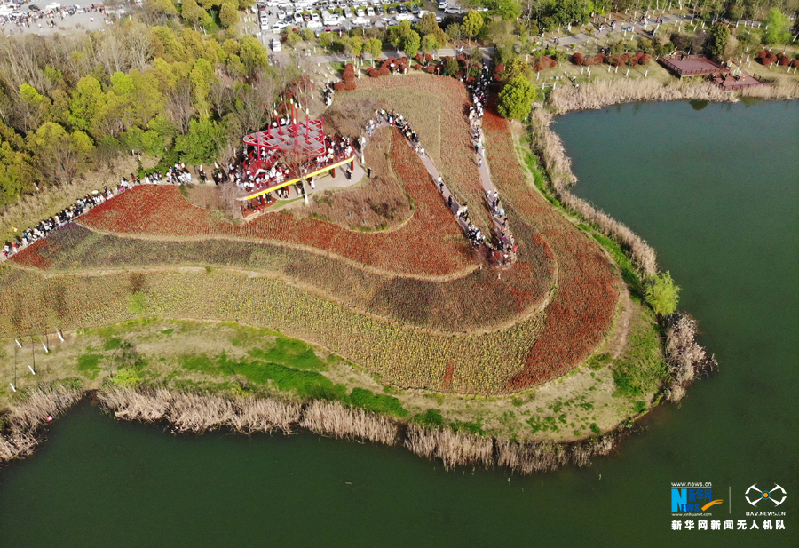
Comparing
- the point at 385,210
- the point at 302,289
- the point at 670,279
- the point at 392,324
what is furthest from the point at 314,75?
the point at 670,279

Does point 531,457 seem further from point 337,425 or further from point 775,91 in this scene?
point 775,91

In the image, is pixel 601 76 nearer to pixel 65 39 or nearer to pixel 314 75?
pixel 314 75

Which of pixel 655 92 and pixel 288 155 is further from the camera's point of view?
pixel 655 92

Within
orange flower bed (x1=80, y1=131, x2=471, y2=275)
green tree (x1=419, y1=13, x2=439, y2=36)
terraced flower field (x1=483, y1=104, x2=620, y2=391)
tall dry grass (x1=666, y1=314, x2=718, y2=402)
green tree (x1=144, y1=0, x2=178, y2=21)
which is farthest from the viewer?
green tree (x1=144, y1=0, x2=178, y2=21)

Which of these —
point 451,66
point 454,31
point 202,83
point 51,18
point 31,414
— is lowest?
point 31,414

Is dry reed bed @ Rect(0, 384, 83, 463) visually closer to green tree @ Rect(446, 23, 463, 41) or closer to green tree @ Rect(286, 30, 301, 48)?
Answer: green tree @ Rect(286, 30, 301, 48)

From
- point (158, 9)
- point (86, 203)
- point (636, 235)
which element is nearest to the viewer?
point (636, 235)

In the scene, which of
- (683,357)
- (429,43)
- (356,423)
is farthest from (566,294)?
(429,43)

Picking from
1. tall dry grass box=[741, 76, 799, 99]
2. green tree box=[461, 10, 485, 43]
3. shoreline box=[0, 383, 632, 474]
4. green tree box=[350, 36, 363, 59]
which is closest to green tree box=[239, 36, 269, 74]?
green tree box=[350, 36, 363, 59]
